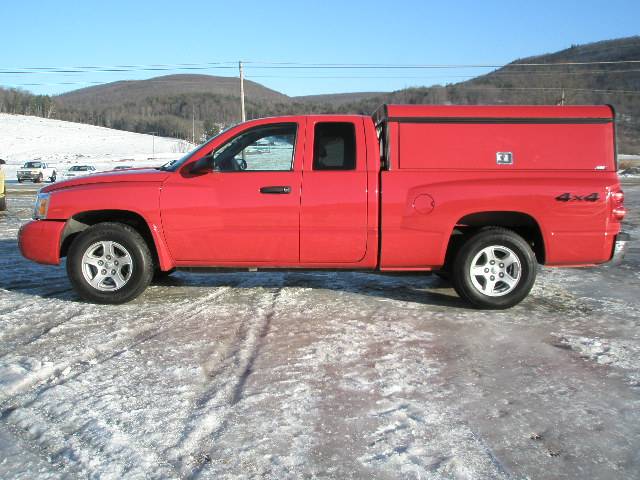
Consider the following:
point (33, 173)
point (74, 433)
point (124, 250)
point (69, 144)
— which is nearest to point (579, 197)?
point (124, 250)

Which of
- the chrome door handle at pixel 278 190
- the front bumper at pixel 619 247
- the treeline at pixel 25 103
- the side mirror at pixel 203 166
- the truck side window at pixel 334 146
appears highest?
the treeline at pixel 25 103

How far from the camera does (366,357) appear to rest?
386 centimetres

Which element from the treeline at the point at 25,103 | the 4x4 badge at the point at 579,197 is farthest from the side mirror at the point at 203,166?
the treeline at the point at 25,103

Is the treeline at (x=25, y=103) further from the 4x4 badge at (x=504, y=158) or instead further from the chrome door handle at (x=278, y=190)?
the 4x4 badge at (x=504, y=158)

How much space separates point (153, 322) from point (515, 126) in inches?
145

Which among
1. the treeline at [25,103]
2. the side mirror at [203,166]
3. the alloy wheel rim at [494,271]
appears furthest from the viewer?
the treeline at [25,103]

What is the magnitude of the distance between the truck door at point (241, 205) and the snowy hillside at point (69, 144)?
66.6 meters

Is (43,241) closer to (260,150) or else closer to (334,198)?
(260,150)

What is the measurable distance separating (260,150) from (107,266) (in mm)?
1862

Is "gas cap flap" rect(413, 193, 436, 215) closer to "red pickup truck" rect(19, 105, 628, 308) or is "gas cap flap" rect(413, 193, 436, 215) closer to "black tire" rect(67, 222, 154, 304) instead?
"red pickup truck" rect(19, 105, 628, 308)

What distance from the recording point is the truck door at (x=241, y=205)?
4.99 metres

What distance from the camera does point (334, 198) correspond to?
495 cm

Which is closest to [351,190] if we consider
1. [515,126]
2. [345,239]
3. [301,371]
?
[345,239]

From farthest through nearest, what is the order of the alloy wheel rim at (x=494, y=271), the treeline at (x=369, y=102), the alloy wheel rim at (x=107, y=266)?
the treeline at (x=369, y=102)
the alloy wheel rim at (x=107, y=266)
the alloy wheel rim at (x=494, y=271)
